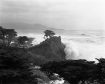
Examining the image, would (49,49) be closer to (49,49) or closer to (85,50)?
(49,49)

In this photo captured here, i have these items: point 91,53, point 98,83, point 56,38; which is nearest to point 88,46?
point 91,53

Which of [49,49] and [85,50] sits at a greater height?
[49,49]

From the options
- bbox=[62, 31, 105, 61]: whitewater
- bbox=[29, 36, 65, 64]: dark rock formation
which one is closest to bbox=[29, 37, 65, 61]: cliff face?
bbox=[29, 36, 65, 64]: dark rock formation

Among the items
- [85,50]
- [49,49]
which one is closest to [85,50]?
[85,50]

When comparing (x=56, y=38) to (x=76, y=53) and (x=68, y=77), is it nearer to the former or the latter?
(x=76, y=53)

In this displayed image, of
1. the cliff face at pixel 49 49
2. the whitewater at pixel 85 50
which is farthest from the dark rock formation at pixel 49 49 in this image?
the whitewater at pixel 85 50

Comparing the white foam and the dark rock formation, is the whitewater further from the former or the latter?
the dark rock formation

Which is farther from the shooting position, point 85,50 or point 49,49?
point 85,50

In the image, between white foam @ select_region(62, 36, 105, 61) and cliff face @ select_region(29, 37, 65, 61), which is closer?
cliff face @ select_region(29, 37, 65, 61)

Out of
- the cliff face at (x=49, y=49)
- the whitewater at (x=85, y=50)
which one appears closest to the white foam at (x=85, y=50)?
the whitewater at (x=85, y=50)

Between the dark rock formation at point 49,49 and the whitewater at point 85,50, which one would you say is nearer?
the dark rock formation at point 49,49

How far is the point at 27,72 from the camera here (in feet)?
67.7

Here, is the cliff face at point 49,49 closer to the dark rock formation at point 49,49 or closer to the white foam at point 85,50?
the dark rock formation at point 49,49

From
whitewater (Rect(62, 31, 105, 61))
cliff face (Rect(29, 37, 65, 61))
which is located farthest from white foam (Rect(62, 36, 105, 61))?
cliff face (Rect(29, 37, 65, 61))
